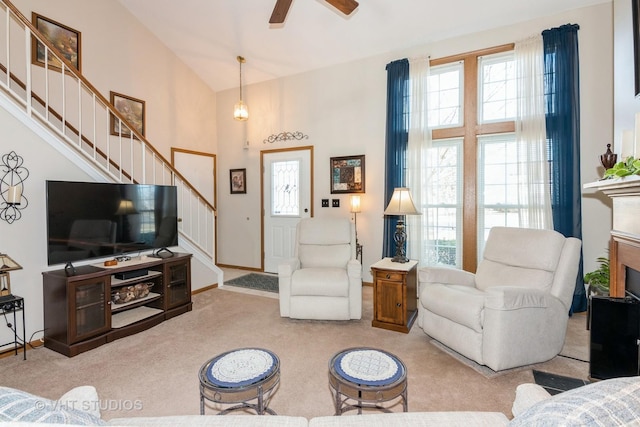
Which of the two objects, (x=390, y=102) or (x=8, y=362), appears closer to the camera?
(x=8, y=362)

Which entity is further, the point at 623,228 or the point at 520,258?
the point at 520,258

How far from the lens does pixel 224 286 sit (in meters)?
4.78

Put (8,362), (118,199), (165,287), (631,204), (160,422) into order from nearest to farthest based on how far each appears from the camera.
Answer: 1. (160,422)
2. (631,204)
3. (8,362)
4. (118,199)
5. (165,287)

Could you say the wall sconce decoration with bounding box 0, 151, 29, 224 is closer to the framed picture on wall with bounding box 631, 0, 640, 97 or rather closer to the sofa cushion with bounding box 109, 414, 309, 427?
the sofa cushion with bounding box 109, 414, 309, 427

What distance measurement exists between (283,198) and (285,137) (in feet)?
3.43

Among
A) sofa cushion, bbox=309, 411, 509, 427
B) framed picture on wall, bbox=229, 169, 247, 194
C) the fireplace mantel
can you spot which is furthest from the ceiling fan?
framed picture on wall, bbox=229, 169, 247, 194

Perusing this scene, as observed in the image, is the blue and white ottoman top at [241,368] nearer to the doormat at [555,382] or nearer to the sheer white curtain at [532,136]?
the doormat at [555,382]

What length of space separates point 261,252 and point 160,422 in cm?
480

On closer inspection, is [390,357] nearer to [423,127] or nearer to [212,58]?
[423,127]

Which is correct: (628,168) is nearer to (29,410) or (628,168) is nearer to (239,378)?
(239,378)

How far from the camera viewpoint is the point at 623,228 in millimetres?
2266

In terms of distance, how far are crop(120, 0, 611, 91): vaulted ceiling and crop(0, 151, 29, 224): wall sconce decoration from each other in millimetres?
2969

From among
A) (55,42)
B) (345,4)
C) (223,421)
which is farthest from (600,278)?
(55,42)

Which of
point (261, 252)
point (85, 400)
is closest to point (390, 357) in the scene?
point (85, 400)
